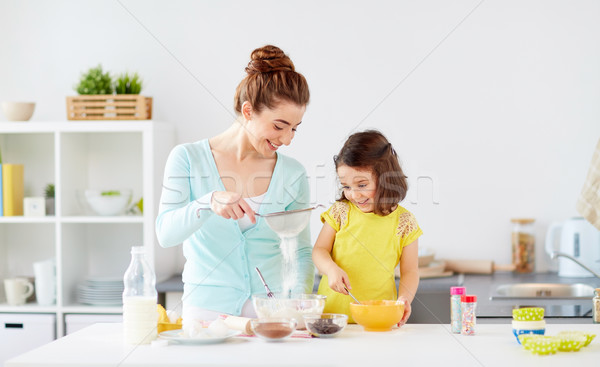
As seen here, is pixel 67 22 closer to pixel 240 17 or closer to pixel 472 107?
pixel 240 17

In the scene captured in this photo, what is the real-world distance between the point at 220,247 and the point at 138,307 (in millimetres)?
474

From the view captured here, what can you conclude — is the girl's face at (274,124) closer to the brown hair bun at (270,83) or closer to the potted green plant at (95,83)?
the brown hair bun at (270,83)

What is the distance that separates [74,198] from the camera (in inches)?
135

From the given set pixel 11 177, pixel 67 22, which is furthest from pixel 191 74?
pixel 11 177

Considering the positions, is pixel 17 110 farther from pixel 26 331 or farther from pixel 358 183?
pixel 358 183

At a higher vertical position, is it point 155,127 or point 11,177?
point 155,127

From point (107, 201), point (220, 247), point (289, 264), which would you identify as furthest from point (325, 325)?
point (107, 201)

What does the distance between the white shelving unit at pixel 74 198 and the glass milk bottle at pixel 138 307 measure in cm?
162

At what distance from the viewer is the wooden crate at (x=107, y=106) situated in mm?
3260

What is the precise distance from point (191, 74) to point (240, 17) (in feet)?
Answer: 1.22

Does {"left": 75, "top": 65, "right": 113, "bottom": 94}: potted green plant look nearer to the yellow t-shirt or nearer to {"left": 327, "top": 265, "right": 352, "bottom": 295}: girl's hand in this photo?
the yellow t-shirt

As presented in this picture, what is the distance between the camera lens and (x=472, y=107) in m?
3.40

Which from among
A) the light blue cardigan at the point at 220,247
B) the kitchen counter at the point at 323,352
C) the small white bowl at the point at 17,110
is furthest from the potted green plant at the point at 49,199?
the kitchen counter at the point at 323,352

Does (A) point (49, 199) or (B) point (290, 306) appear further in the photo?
(A) point (49, 199)
